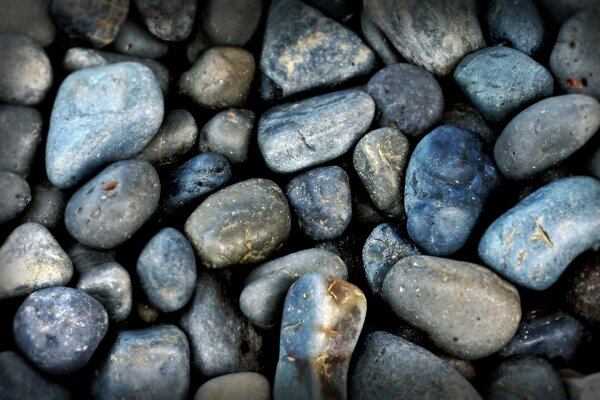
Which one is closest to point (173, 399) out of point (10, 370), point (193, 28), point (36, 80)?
point (10, 370)

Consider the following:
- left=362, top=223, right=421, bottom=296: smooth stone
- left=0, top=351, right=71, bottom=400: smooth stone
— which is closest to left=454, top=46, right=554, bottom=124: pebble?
left=362, top=223, right=421, bottom=296: smooth stone

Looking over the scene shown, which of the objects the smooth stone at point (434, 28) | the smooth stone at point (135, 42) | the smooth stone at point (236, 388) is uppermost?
the smooth stone at point (434, 28)

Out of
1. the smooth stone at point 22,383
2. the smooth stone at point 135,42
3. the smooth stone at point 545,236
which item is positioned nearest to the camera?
the smooth stone at point 22,383

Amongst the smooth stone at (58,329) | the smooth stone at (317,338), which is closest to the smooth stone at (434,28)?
the smooth stone at (317,338)

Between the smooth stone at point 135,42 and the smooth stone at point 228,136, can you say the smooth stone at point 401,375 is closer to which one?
the smooth stone at point 228,136

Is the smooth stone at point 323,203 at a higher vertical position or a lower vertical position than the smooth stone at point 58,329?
A: higher

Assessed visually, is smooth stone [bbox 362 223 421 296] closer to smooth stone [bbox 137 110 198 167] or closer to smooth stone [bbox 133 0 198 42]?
smooth stone [bbox 137 110 198 167]
